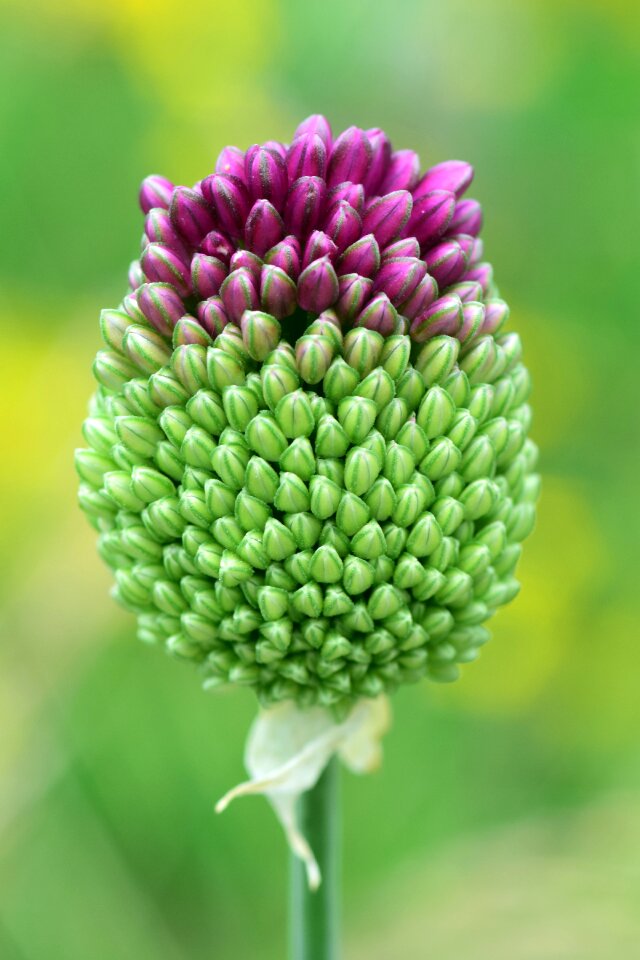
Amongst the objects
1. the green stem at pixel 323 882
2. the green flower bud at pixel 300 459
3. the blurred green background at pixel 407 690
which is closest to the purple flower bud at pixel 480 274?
the green flower bud at pixel 300 459

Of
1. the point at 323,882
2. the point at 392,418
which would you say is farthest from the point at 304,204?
the point at 323,882

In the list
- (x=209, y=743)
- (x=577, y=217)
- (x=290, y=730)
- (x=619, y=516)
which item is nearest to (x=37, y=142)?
(x=577, y=217)

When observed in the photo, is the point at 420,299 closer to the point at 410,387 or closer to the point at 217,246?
the point at 410,387

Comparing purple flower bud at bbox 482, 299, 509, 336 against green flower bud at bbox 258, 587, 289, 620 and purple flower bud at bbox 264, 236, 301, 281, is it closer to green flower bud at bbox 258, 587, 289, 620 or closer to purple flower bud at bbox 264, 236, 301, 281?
purple flower bud at bbox 264, 236, 301, 281

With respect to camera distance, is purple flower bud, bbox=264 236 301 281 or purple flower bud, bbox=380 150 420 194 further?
purple flower bud, bbox=380 150 420 194

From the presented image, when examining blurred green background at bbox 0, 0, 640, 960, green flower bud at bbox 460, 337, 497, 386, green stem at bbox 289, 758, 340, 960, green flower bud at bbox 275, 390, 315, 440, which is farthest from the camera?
blurred green background at bbox 0, 0, 640, 960

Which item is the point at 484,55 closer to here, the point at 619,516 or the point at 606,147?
the point at 606,147

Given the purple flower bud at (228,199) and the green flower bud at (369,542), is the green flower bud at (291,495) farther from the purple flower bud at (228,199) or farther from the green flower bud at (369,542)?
the purple flower bud at (228,199)

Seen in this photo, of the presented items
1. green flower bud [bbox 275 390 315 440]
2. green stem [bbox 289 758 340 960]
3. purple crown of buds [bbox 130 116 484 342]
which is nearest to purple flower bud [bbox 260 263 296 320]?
purple crown of buds [bbox 130 116 484 342]
